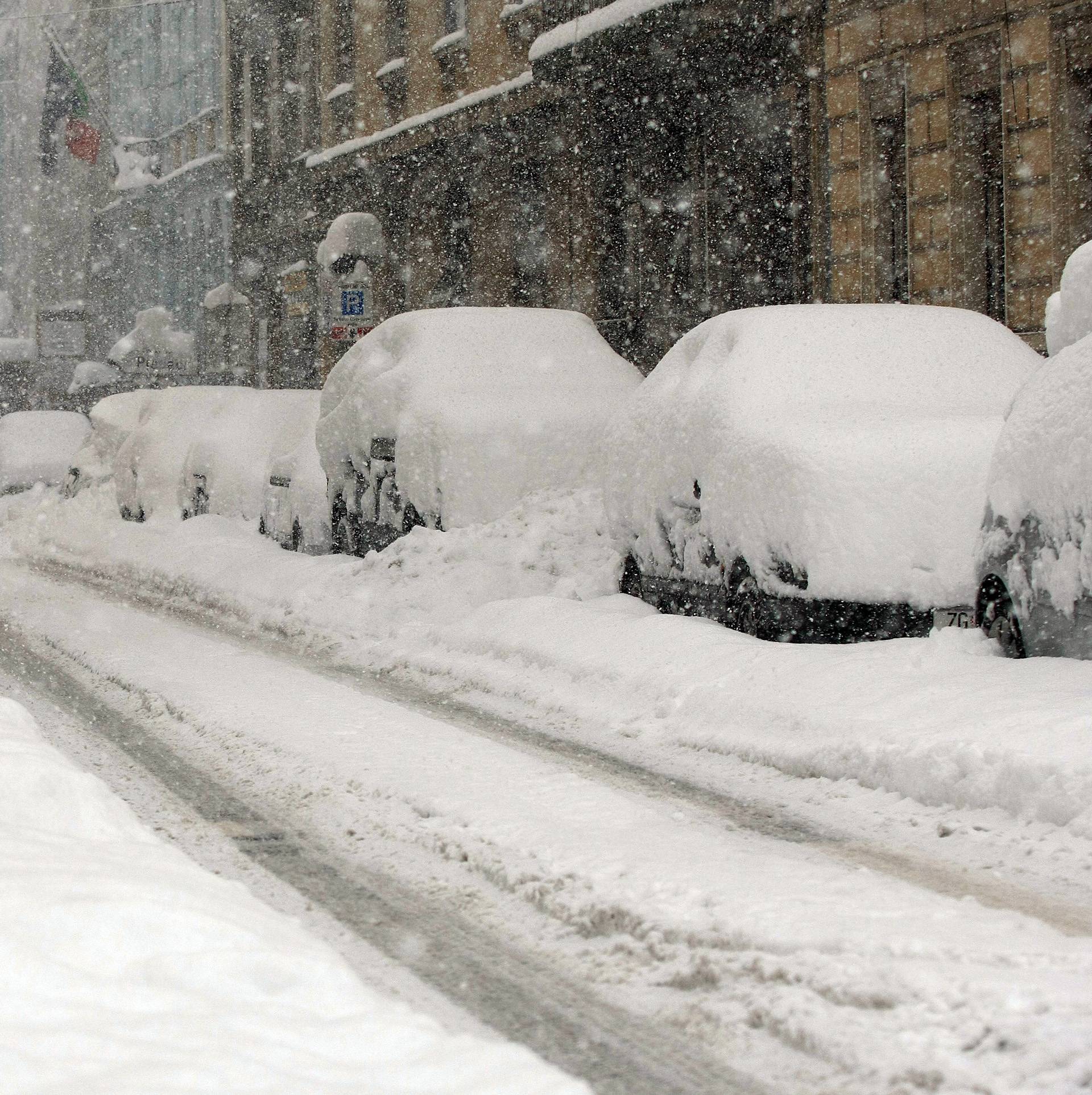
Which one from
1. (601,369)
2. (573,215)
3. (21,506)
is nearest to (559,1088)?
(601,369)

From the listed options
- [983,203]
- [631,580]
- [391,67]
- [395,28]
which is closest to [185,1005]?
[631,580]

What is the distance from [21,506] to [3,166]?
3665cm

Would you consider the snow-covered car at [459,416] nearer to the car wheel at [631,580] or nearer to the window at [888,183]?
the car wheel at [631,580]

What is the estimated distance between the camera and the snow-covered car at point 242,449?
16656 millimetres

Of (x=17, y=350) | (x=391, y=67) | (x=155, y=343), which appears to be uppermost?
(x=391, y=67)

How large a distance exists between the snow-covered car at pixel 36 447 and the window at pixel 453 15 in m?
8.65

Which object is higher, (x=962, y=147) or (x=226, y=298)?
(x=226, y=298)

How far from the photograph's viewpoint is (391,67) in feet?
83.3

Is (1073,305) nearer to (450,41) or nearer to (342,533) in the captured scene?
(342,533)

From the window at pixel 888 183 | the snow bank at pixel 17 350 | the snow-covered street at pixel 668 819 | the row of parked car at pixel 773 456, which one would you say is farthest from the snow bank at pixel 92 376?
the snow-covered street at pixel 668 819

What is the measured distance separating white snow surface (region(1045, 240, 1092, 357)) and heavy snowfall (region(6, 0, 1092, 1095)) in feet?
0.07

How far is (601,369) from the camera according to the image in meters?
13.2

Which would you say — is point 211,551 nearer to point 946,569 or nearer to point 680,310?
point 680,310

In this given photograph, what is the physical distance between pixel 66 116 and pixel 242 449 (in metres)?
28.0
